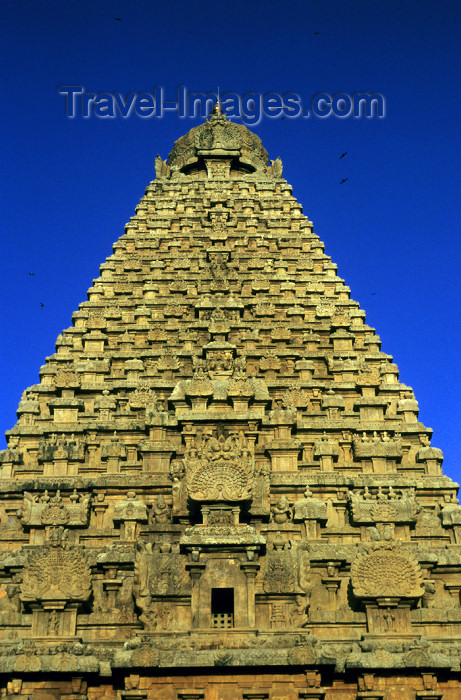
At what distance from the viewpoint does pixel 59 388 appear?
22812 millimetres

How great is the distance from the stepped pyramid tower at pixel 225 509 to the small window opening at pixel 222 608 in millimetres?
56

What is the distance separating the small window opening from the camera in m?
16.5

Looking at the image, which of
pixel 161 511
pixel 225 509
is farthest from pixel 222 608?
pixel 161 511

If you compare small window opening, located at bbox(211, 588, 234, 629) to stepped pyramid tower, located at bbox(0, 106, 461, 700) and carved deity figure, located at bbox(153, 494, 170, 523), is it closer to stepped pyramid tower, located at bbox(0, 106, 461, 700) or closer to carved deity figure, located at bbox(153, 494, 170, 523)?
stepped pyramid tower, located at bbox(0, 106, 461, 700)

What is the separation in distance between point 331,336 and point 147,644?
1283 cm

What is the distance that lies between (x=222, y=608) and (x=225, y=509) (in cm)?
218

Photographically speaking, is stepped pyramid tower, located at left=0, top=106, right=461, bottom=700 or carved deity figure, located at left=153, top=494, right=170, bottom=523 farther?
carved deity figure, located at left=153, top=494, right=170, bottom=523

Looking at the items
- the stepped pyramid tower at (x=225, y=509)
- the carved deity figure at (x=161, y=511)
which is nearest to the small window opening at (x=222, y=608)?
the stepped pyramid tower at (x=225, y=509)

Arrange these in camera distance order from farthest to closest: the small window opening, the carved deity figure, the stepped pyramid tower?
the carved deity figure, the small window opening, the stepped pyramid tower

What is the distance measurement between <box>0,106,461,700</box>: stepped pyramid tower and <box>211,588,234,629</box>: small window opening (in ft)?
0.18

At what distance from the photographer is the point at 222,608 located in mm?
17000

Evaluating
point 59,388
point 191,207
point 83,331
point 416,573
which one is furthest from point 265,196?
point 416,573

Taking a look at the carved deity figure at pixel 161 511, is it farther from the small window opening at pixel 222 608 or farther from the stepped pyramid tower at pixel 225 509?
the small window opening at pixel 222 608

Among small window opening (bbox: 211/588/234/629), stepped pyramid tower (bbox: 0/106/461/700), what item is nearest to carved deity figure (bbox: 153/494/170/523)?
stepped pyramid tower (bbox: 0/106/461/700)
